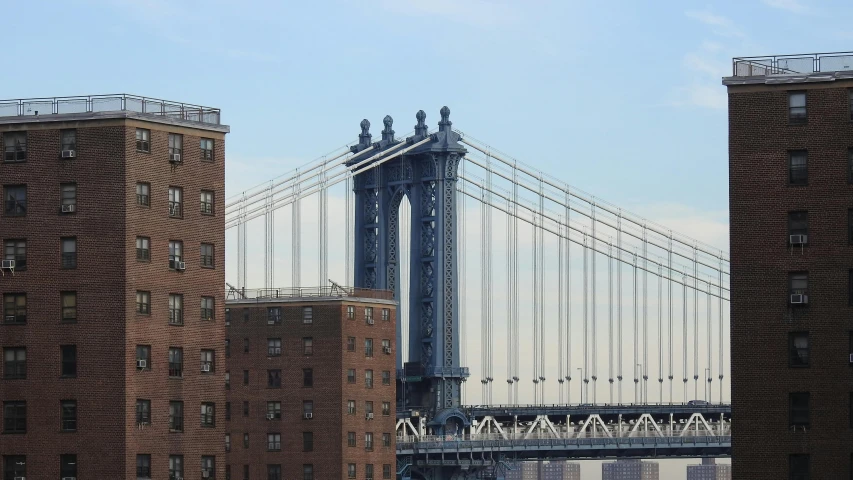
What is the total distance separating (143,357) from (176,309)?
3.94 m

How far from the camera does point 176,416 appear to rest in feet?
388

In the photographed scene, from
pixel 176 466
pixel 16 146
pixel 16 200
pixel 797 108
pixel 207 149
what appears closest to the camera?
pixel 797 108

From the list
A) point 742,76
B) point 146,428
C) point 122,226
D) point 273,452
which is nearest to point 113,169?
point 122,226

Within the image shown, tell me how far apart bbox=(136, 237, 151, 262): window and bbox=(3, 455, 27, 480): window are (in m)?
12.5

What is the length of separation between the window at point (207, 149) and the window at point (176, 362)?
11.2 meters

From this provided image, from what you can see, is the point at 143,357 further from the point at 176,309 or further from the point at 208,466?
the point at 208,466

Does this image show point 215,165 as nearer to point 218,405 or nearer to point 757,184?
point 218,405

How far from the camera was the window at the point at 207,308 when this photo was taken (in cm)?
12100

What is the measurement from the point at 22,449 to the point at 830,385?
141ft

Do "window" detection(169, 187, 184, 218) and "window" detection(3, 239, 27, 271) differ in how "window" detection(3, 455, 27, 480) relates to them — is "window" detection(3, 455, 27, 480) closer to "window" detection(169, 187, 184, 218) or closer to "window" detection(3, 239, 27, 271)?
"window" detection(3, 239, 27, 271)

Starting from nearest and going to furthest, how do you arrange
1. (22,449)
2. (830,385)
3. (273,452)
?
(830,385) → (22,449) → (273,452)

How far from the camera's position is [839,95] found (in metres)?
107

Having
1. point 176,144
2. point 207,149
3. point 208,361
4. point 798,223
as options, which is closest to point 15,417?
point 208,361

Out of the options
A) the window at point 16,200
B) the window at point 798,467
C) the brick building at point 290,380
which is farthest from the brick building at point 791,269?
the brick building at point 290,380
